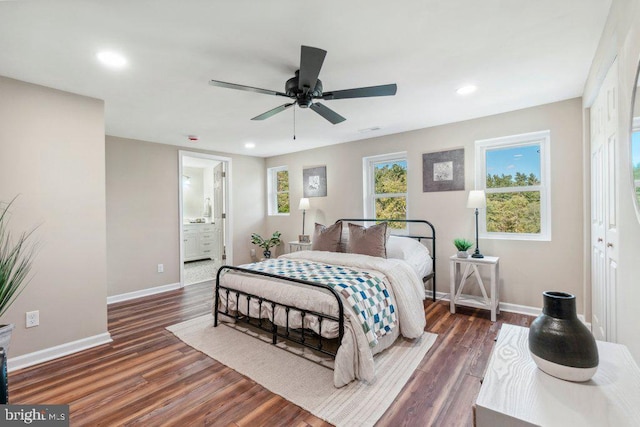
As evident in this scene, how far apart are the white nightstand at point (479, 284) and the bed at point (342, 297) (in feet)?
1.08

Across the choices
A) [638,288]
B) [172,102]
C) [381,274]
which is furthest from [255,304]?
[638,288]

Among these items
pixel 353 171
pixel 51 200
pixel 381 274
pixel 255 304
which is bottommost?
pixel 255 304

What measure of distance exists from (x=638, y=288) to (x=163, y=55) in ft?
9.98

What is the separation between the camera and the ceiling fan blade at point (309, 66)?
1.70 metres

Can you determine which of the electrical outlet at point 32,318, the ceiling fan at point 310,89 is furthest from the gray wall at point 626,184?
the electrical outlet at point 32,318

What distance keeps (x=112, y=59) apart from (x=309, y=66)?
1.50 m

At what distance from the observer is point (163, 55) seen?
2098 mm

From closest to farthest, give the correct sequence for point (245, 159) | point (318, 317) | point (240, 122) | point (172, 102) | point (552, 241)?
1. point (318, 317)
2. point (172, 102)
3. point (552, 241)
4. point (240, 122)
5. point (245, 159)

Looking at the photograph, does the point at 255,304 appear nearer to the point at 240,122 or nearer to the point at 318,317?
the point at 318,317

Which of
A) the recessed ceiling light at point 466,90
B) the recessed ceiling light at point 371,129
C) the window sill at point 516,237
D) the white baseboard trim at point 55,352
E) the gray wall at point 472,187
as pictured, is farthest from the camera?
the recessed ceiling light at point 371,129

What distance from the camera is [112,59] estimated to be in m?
2.13

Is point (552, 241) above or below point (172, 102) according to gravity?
below

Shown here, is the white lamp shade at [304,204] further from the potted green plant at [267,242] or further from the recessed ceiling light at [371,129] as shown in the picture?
the recessed ceiling light at [371,129]

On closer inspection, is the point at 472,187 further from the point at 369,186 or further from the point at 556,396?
the point at 556,396
